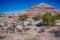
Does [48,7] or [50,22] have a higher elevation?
[48,7]

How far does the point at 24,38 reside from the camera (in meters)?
13.3

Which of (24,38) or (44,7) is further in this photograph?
(44,7)

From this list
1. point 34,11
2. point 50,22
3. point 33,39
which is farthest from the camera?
point 34,11

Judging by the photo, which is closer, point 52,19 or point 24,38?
point 24,38

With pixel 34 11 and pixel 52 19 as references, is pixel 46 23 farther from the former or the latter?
pixel 34 11

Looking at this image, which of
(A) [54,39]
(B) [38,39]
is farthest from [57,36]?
(B) [38,39]

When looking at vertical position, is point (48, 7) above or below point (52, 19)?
above

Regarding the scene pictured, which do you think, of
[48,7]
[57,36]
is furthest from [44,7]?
[57,36]

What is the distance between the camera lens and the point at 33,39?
495 inches

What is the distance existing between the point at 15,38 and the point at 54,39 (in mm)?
3244

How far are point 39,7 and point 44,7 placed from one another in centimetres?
406

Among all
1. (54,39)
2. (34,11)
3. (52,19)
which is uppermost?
(34,11)

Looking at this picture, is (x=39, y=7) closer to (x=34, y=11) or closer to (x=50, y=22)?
(x=34, y=11)

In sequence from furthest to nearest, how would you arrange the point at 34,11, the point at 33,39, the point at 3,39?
1. the point at 34,11
2. the point at 3,39
3. the point at 33,39
